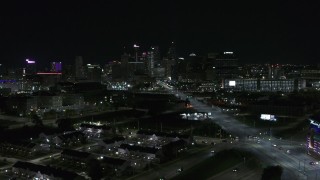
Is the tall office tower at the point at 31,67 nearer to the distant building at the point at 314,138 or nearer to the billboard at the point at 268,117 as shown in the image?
the billboard at the point at 268,117

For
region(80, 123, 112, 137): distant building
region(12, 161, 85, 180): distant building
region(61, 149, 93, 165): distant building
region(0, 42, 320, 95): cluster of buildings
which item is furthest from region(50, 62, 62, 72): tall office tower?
region(12, 161, 85, 180): distant building

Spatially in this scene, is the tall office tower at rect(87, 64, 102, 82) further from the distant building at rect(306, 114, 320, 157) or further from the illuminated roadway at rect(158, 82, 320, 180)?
the distant building at rect(306, 114, 320, 157)

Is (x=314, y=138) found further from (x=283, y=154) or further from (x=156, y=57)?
(x=156, y=57)

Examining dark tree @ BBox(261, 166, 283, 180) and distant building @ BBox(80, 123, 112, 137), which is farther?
distant building @ BBox(80, 123, 112, 137)

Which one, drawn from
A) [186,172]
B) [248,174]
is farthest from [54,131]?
[248,174]

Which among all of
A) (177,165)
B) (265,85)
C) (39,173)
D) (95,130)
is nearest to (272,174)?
(177,165)

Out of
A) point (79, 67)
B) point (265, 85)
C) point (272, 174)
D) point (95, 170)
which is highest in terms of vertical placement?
point (79, 67)

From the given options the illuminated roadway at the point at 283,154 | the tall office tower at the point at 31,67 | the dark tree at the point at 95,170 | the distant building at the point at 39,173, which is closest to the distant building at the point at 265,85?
the illuminated roadway at the point at 283,154

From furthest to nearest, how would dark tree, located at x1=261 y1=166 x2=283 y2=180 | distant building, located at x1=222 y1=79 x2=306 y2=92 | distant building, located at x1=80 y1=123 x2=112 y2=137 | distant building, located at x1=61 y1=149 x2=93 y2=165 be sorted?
distant building, located at x1=222 y1=79 x2=306 y2=92 < distant building, located at x1=80 y1=123 x2=112 y2=137 < distant building, located at x1=61 y1=149 x2=93 y2=165 < dark tree, located at x1=261 y1=166 x2=283 y2=180

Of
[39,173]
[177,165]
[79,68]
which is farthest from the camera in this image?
[79,68]
